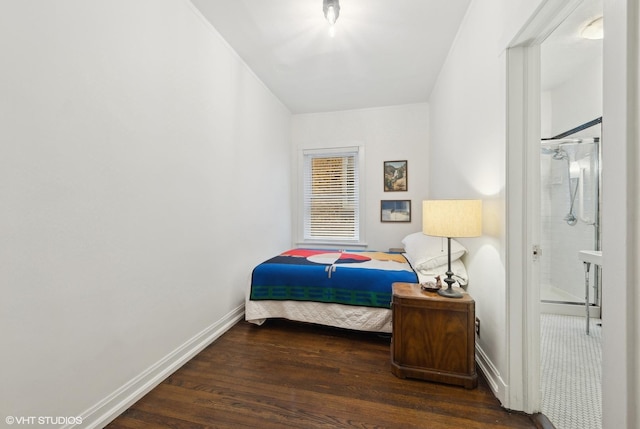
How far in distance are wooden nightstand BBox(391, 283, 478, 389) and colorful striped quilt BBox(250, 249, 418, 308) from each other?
0.47m

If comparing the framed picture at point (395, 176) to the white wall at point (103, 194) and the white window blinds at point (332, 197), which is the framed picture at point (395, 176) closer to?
the white window blinds at point (332, 197)

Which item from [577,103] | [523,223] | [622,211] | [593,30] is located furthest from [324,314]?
[577,103]

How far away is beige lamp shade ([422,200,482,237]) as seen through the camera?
5.37 ft

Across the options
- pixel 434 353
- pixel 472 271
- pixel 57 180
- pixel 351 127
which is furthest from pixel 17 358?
pixel 351 127

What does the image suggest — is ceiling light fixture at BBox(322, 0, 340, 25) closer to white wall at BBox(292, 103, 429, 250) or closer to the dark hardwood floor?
white wall at BBox(292, 103, 429, 250)

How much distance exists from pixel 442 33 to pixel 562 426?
115 inches

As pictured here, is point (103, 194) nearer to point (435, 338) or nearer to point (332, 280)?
point (332, 280)

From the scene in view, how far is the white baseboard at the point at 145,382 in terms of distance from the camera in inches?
52.8

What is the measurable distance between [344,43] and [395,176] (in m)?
2.04

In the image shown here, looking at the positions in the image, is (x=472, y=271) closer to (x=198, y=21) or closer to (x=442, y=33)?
(x=442, y=33)

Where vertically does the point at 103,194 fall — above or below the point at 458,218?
above

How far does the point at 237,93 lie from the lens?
2.69m

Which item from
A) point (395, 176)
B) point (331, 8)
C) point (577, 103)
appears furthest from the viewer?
point (395, 176)

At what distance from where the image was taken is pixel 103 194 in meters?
1.39
